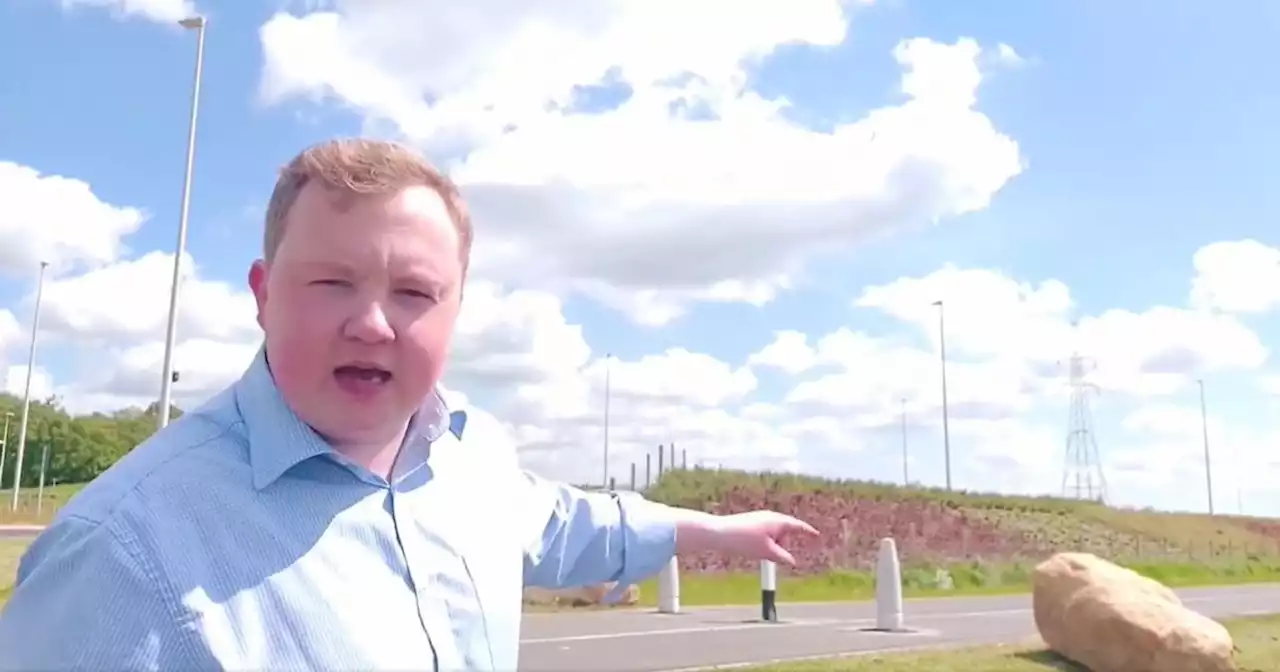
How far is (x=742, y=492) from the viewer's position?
123 ft

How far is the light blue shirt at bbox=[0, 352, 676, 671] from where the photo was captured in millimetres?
1376

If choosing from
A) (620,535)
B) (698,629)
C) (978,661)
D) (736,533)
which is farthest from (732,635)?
(620,535)

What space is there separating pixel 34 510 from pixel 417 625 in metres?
53.8

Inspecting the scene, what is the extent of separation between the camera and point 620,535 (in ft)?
7.77

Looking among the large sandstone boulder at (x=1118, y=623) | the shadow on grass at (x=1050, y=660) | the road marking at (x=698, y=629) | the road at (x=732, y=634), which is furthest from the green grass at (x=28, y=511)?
the large sandstone boulder at (x=1118, y=623)

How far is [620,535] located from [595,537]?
7cm

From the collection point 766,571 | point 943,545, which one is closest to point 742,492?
point 943,545

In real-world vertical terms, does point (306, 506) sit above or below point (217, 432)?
below

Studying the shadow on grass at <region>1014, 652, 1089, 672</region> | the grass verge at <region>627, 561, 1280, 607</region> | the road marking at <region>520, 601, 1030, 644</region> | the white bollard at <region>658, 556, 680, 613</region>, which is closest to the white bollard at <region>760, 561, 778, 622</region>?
the road marking at <region>520, 601, 1030, 644</region>

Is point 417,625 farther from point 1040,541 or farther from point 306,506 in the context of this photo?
point 1040,541

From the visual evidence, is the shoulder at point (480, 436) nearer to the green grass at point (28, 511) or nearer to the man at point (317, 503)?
the man at point (317, 503)

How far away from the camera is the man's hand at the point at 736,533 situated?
244cm

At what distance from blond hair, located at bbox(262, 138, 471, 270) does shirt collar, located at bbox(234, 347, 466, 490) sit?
188 millimetres

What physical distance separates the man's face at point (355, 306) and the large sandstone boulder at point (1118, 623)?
30.8 ft
